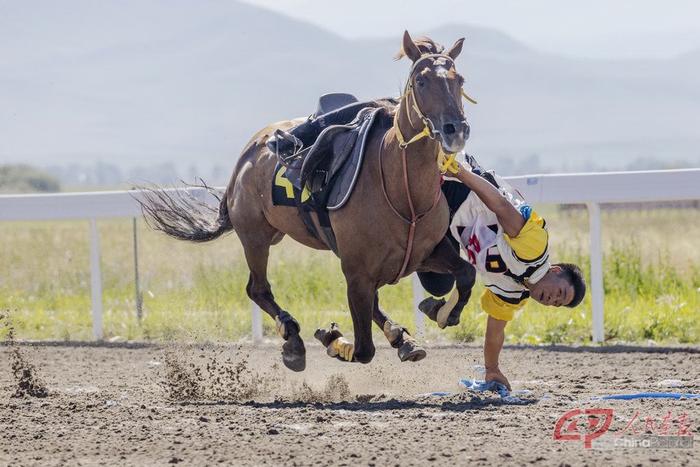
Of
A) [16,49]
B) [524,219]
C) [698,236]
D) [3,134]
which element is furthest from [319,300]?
[3,134]

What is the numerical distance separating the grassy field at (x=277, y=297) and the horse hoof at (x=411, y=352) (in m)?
2.88

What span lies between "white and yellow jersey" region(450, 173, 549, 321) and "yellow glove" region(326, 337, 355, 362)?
0.86m

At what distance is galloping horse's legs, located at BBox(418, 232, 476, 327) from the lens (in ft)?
22.7

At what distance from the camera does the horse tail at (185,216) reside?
28.7 ft

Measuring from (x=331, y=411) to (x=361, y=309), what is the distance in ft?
2.45

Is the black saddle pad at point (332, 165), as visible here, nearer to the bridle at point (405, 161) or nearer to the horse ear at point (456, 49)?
the bridle at point (405, 161)

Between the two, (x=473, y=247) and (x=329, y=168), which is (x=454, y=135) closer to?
(x=473, y=247)

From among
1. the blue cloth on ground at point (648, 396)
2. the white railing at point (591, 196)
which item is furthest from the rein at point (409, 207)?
the white railing at point (591, 196)

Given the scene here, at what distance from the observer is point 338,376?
729cm

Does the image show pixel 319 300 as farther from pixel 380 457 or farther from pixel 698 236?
pixel 698 236

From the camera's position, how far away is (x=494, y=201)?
21.2 ft

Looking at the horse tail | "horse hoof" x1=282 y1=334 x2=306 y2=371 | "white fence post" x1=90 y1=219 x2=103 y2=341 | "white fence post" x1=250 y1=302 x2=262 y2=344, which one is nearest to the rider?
"horse hoof" x1=282 y1=334 x2=306 y2=371

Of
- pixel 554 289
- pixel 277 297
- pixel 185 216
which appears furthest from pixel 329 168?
pixel 277 297

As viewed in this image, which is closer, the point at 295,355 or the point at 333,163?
the point at 333,163
